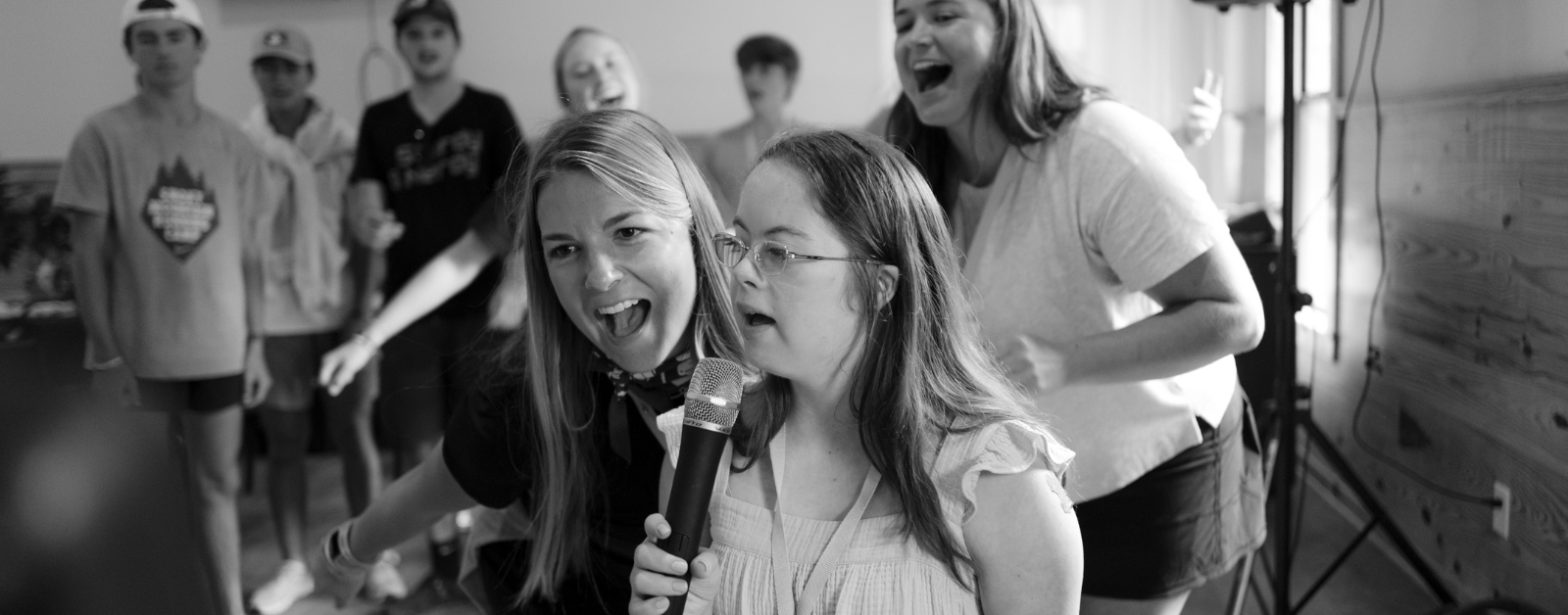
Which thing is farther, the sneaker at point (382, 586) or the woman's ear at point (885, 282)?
the sneaker at point (382, 586)

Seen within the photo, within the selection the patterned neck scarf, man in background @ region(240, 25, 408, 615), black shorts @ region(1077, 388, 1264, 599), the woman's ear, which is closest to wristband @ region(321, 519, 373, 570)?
the patterned neck scarf

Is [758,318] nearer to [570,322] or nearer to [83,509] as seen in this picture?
[570,322]

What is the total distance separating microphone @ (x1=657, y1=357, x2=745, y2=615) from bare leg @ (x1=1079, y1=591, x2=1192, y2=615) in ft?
2.29

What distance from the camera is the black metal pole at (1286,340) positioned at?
85.7 inches

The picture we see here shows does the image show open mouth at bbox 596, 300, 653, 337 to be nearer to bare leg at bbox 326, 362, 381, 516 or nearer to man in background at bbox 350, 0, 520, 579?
man in background at bbox 350, 0, 520, 579

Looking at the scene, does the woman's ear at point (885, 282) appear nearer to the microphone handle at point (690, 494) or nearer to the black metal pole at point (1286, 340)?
the microphone handle at point (690, 494)

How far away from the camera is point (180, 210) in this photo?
9.62 ft

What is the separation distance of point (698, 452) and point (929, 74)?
77 cm

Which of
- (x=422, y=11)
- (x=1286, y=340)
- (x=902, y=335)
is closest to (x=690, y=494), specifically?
(x=902, y=335)

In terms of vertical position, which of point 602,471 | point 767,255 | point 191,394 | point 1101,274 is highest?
point 767,255

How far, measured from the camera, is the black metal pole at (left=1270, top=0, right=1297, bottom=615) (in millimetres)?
2178

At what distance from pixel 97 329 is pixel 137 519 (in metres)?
2.50

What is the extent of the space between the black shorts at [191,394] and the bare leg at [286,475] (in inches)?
10.3

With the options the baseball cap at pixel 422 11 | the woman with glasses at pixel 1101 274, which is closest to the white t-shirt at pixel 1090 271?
the woman with glasses at pixel 1101 274
